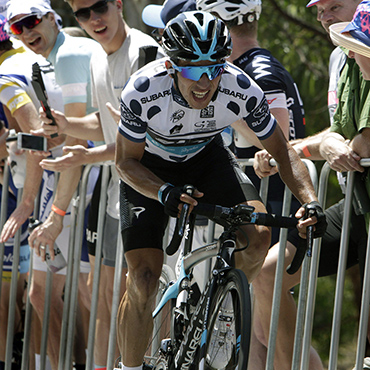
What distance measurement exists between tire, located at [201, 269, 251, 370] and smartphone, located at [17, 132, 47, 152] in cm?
250

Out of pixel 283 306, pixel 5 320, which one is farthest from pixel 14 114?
pixel 283 306

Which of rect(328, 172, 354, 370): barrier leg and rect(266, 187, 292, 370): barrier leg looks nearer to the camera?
rect(328, 172, 354, 370): barrier leg

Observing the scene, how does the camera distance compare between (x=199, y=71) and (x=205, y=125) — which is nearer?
(x=199, y=71)

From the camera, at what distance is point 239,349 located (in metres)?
3.17

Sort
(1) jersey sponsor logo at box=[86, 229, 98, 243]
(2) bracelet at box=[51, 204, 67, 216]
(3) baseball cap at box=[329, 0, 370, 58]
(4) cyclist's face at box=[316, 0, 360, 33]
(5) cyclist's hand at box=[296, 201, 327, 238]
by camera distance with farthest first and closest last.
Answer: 1. (2) bracelet at box=[51, 204, 67, 216]
2. (1) jersey sponsor logo at box=[86, 229, 98, 243]
3. (4) cyclist's face at box=[316, 0, 360, 33]
4. (3) baseball cap at box=[329, 0, 370, 58]
5. (5) cyclist's hand at box=[296, 201, 327, 238]

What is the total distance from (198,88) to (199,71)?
10cm

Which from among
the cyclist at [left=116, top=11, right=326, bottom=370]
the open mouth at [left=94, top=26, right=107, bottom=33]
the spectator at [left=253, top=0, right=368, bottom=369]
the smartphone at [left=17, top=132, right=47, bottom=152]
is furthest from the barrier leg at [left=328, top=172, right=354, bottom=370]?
the smartphone at [left=17, top=132, right=47, bottom=152]

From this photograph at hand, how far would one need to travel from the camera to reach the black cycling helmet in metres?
3.49

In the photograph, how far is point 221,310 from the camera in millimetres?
3359

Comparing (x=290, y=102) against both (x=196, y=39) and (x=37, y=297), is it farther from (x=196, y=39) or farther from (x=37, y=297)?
(x=37, y=297)

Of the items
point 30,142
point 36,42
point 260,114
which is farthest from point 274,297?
point 36,42

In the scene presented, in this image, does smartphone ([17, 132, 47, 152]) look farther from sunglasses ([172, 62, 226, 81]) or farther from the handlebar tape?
the handlebar tape

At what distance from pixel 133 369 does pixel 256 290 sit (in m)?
0.98

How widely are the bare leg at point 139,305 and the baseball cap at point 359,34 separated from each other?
1.59m
